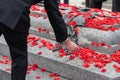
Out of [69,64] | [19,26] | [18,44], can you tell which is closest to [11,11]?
[19,26]

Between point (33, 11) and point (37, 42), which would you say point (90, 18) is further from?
point (33, 11)

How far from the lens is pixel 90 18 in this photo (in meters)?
4.97

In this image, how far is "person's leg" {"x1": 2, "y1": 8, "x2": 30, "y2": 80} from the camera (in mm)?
3268

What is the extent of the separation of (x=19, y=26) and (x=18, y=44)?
0.19 meters

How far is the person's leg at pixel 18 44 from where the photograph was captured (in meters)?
3.27

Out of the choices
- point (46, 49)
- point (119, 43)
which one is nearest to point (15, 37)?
point (46, 49)

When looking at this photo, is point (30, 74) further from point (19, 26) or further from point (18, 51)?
point (19, 26)

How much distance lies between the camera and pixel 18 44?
3.35 metres

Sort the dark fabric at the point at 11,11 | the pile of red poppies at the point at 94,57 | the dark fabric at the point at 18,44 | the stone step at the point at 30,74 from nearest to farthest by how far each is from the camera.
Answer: the dark fabric at the point at 11,11
the dark fabric at the point at 18,44
the pile of red poppies at the point at 94,57
the stone step at the point at 30,74

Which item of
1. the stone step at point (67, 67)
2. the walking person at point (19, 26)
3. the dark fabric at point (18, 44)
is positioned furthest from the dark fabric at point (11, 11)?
the stone step at point (67, 67)

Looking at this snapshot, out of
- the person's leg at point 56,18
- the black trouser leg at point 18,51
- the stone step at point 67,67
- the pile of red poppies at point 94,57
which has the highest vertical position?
the person's leg at point 56,18

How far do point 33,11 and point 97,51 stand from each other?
183 centimetres

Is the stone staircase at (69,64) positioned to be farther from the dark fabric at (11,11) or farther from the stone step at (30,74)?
the dark fabric at (11,11)

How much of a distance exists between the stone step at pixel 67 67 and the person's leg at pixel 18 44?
78cm
